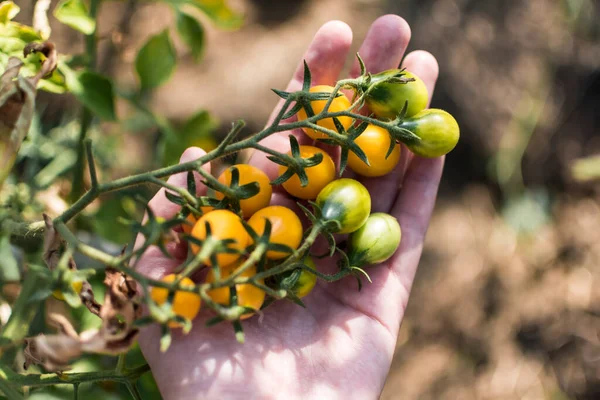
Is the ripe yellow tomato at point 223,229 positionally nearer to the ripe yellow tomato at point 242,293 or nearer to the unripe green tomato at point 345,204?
the ripe yellow tomato at point 242,293

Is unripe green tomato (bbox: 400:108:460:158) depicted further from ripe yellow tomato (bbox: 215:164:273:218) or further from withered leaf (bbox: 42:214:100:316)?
withered leaf (bbox: 42:214:100:316)

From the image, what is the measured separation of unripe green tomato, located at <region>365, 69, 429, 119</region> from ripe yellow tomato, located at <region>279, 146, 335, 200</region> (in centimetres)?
26

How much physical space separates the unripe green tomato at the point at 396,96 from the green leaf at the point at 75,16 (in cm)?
89

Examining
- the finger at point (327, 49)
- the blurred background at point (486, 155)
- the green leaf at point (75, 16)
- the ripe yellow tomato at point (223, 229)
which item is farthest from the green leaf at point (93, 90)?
the blurred background at point (486, 155)

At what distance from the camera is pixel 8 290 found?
2.74 metres

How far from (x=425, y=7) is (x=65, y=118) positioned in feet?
7.63

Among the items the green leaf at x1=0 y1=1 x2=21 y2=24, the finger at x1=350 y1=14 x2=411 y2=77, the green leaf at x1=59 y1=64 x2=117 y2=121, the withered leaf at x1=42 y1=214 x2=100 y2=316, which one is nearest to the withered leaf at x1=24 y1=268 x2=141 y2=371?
the withered leaf at x1=42 y1=214 x2=100 y2=316

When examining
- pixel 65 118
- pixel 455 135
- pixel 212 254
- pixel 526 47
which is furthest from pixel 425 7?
pixel 212 254

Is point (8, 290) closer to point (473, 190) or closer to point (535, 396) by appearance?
point (473, 190)

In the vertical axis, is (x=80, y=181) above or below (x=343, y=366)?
above

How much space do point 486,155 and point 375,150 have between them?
202 centimetres

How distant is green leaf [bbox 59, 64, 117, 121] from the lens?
166 cm

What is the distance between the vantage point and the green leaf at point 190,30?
1.96 m

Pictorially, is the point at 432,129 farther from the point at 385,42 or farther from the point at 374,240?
the point at 385,42
